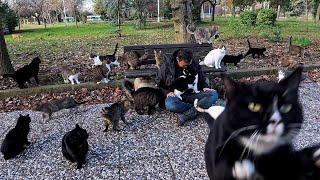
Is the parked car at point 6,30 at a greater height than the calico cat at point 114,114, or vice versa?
the parked car at point 6,30

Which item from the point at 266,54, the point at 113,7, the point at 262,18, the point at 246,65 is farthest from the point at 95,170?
the point at 113,7

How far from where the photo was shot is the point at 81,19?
51906 mm

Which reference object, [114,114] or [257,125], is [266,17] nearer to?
[114,114]

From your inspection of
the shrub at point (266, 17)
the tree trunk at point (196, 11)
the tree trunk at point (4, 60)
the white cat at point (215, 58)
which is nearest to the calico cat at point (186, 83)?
the white cat at point (215, 58)

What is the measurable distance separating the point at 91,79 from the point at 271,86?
24.6 ft

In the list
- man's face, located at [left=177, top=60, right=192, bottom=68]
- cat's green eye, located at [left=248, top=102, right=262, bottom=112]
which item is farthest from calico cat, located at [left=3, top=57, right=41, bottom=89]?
cat's green eye, located at [left=248, top=102, right=262, bottom=112]

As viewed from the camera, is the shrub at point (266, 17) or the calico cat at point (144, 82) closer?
the calico cat at point (144, 82)

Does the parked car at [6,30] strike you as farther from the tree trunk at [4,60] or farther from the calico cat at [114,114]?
the calico cat at [114,114]

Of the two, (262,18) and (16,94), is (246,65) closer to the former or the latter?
(16,94)

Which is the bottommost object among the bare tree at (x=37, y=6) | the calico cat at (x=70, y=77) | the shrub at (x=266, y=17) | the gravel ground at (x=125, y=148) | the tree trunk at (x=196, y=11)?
the gravel ground at (x=125, y=148)

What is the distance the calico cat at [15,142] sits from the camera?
4855 millimetres

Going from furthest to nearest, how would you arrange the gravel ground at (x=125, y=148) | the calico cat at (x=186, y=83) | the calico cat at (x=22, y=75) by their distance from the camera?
the calico cat at (x=22, y=75), the calico cat at (x=186, y=83), the gravel ground at (x=125, y=148)

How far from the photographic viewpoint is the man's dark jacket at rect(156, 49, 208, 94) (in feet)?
19.2

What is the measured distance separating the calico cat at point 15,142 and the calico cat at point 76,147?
2.94ft
